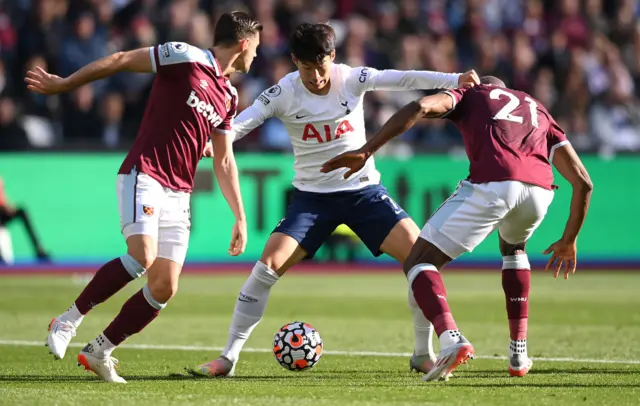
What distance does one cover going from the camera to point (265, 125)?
20.1 meters

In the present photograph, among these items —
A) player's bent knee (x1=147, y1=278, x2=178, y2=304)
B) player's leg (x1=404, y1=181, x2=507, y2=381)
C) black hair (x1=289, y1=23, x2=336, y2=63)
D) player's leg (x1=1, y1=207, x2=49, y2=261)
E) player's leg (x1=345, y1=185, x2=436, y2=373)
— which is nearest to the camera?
player's leg (x1=404, y1=181, x2=507, y2=381)

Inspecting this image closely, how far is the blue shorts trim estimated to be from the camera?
845cm

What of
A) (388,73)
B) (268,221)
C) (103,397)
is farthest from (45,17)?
(103,397)

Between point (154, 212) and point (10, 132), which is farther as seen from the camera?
point (10, 132)

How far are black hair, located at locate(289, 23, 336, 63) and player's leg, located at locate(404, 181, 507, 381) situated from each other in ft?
4.63

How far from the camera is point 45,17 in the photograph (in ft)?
64.4

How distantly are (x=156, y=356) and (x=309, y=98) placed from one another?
2.50 m

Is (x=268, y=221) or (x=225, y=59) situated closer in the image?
(x=225, y=59)

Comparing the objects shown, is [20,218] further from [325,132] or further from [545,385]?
[545,385]

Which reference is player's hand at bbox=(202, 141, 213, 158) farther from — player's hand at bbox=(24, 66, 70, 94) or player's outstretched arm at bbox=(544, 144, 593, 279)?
player's outstretched arm at bbox=(544, 144, 593, 279)

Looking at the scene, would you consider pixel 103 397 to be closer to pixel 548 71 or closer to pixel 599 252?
pixel 599 252

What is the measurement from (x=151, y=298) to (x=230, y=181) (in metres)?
1.05

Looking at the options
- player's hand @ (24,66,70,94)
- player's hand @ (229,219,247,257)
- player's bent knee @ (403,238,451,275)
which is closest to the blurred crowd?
player's hand @ (229,219,247,257)

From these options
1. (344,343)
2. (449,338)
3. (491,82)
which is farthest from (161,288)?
(344,343)
